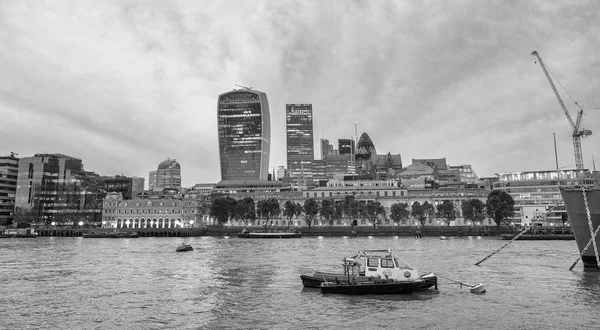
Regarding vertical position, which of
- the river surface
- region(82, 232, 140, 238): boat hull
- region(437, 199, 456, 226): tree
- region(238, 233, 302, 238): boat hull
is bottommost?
the river surface

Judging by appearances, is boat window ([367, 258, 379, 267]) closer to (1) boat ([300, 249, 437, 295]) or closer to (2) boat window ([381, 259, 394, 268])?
(1) boat ([300, 249, 437, 295])

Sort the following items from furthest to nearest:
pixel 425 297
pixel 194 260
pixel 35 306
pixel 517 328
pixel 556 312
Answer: pixel 194 260, pixel 425 297, pixel 35 306, pixel 556 312, pixel 517 328

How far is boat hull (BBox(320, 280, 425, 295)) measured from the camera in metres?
45.0

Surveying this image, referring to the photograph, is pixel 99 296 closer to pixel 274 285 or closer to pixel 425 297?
pixel 274 285

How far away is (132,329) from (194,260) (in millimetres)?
50975

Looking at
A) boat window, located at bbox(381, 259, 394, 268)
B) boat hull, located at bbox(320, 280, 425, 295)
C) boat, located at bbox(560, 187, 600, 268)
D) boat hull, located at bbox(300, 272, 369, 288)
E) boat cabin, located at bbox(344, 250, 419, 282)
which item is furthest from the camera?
boat, located at bbox(560, 187, 600, 268)

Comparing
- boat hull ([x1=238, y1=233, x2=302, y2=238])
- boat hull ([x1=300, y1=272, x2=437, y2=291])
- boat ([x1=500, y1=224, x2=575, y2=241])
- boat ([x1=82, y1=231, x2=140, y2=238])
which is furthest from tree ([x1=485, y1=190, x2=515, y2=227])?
boat ([x1=82, y1=231, x2=140, y2=238])

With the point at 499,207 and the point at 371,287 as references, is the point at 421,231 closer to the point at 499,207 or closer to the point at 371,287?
the point at 499,207

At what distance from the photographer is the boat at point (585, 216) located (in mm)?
53875

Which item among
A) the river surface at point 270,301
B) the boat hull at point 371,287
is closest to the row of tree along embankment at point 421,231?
the river surface at point 270,301

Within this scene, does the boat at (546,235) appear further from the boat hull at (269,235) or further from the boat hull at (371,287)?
the boat hull at (371,287)

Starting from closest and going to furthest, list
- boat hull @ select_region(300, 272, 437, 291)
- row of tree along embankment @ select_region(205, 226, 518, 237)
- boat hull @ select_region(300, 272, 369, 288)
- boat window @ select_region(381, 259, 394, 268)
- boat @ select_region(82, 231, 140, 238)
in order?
boat hull @ select_region(300, 272, 437, 291)
boat window @ select_region(381, 259, 394, 268)
boat hull @ select_region(300, 272, 369, 288)
row of tree along embankment @ select_region(205, 226, 518, 237)
boat @ select_region(82, 231, 140, 238)

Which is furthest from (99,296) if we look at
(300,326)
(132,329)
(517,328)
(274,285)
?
(517,328)

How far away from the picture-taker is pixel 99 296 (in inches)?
1842
